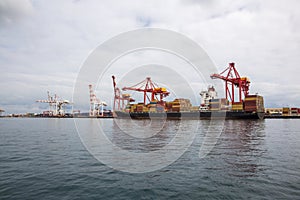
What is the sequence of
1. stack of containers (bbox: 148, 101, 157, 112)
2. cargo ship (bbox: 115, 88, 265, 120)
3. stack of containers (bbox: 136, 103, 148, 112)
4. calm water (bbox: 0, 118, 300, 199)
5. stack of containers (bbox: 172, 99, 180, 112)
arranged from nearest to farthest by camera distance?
calm water (bbox: 0, 118, 300, 199) → cargo ship (bbox: 115, 88, 265, 120) → stack of containers (bbox: 172, 99, 180, 112) → stack of containers (bbox: 148, 101, 157, 112) → stack of containers (bbox: 136, 103, 148, 112)

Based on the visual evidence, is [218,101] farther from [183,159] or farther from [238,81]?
[183,159]

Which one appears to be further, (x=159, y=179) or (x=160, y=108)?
(x=160, y=108)

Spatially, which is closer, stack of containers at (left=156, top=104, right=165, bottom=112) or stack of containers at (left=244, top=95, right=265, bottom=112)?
stack of containers at (left=244, top=95, right=265, bottom=112)

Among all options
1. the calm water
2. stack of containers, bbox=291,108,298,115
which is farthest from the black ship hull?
the calm water

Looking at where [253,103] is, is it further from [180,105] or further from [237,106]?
[180,105]

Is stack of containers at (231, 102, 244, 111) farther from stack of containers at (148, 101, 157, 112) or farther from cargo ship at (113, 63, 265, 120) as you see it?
stack of containers at (148, 101, 157, 112)

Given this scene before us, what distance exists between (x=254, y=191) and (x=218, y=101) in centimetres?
Result: 7280

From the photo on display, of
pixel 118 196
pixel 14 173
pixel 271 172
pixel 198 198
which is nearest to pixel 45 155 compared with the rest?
pixel 14 173

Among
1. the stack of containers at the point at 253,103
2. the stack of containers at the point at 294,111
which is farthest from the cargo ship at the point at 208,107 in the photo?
the stack of containers at the point at 294,111

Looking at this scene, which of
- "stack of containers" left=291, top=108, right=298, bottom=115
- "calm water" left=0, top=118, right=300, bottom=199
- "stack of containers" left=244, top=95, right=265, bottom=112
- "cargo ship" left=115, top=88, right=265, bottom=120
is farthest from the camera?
"stack of containers" left=291, top=108, right=298, bottom=115

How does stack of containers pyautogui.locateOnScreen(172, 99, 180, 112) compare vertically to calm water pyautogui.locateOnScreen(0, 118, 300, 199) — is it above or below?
above

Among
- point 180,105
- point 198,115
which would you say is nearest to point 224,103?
point 198,115

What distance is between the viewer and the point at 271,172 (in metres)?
8.28

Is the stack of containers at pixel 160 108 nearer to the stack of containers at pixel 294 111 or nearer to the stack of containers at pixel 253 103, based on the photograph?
the stack of containers at pixel 253 103
